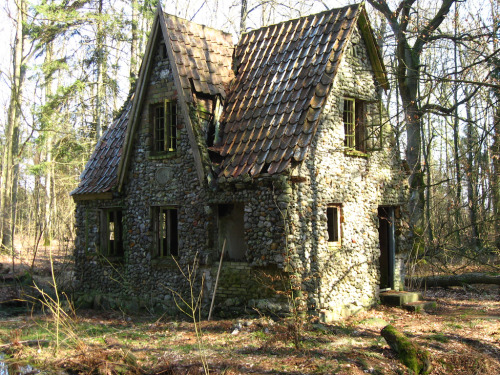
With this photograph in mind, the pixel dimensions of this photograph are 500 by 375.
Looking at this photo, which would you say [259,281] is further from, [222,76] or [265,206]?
[222,76]

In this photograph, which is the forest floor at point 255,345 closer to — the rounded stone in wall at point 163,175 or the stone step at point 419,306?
the stone step at point 419,306

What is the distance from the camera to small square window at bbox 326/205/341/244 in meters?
12.7

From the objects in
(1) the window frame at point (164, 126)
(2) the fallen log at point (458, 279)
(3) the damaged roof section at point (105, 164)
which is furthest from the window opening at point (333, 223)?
(3) the damaged roof section at point (105, 164)

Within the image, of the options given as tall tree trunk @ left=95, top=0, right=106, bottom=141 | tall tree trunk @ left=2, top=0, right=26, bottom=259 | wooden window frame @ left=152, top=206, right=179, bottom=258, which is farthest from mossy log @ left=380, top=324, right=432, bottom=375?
tall tree trunk @ left=2, top=0, right=26, bottom=259

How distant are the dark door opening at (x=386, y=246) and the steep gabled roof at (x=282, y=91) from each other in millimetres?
4556

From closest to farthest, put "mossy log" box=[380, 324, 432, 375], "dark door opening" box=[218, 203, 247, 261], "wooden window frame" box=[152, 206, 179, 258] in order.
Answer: "mossy log" box=[380, 324, 432, 375]
"dark door opening" box=[218, 203, 247, 261]
"wooden window frame" box=[152, 206, 179, 258]

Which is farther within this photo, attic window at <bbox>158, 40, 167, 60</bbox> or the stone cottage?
attic window at <bbox>158, 40, 167, 60</bbox>

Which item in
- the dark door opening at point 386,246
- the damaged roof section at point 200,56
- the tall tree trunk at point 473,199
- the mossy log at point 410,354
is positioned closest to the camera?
the mossy log at point 410,354

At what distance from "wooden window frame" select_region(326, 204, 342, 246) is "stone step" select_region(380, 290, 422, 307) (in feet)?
8.13

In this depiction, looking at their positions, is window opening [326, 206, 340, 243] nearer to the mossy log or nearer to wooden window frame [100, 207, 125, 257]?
the mossy log

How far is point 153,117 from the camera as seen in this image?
14.4 metres

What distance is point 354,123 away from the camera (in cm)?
1359

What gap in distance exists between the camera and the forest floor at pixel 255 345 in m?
8.55

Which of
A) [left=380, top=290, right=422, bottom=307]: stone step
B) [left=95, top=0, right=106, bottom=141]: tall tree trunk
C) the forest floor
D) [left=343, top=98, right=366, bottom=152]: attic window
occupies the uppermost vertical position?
[left=95, top=0, right=106, bottom=141]: tall tree trunk
